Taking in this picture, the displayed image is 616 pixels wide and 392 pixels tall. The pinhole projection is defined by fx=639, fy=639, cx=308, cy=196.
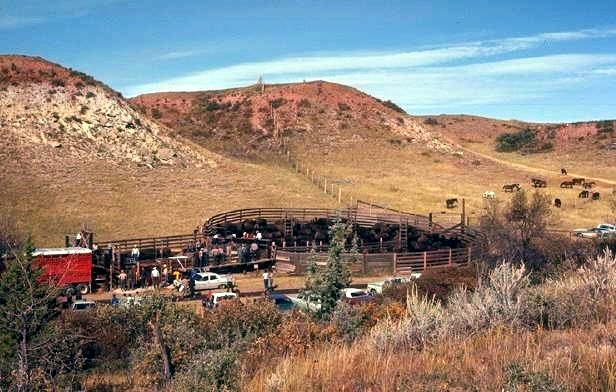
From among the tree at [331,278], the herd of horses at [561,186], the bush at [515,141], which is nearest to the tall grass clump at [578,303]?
the tree at [331,278]

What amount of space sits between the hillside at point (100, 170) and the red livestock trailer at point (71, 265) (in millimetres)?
10337

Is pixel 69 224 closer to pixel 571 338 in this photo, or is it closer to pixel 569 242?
pixel 569 242

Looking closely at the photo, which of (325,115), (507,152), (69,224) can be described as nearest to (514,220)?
(69,224)

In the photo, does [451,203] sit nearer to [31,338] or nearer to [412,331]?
[31,338]

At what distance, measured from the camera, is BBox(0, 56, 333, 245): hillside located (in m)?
48.8

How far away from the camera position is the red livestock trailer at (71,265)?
3228cm

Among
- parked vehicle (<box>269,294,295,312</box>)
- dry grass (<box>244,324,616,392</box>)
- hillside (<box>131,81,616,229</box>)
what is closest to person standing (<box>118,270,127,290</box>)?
parked vehicle (<box>269,294,295,312</box>)

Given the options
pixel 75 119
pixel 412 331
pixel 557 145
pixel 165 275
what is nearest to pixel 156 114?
pixel 75 119

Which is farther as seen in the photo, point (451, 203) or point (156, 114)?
point (156, 114)

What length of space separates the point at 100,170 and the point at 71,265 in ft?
92.0

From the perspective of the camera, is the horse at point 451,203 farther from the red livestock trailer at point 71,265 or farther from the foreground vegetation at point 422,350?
the foreground vegetation at point 422,350

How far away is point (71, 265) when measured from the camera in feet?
107

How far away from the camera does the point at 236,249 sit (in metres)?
40.5

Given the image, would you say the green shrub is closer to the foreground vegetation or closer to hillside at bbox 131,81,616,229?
hillside at bbox 131,81,616,229
